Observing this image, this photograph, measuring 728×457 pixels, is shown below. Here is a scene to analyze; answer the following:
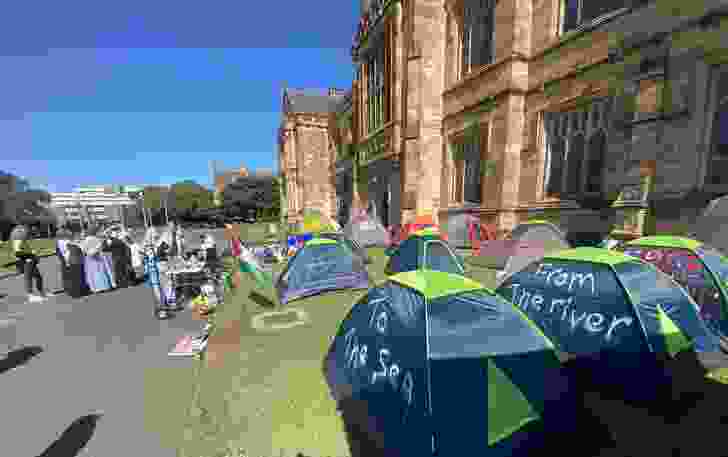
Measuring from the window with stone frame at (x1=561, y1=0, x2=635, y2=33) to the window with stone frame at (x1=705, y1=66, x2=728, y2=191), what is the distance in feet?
11.2

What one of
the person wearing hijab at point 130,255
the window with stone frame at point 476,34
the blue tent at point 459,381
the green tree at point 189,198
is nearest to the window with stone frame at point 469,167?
the window with stone frame at point 476,34

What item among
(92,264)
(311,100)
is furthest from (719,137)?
(311,100)

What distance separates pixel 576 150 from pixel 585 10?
4.92 meters

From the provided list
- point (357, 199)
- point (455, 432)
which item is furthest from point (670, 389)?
point (357, 199)

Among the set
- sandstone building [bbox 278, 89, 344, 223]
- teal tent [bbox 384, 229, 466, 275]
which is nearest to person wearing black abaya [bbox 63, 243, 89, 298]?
teal tent [bbox 384, 229, 466, 275]

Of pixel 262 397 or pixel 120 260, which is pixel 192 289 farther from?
pixel 262 397

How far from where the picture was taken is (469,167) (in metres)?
15.1

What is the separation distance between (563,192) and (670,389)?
9390 mm

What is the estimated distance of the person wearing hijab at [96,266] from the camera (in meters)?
8.47

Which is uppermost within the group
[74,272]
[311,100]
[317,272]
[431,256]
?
[311,100]

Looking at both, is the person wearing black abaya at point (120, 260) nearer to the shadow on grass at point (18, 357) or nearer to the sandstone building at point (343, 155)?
the shadow on grass at point (18, 357)

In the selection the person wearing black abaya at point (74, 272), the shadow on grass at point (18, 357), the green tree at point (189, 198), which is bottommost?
the shadow on grass at point (18, 357)

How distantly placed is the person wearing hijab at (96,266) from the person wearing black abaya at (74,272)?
0.14 meters

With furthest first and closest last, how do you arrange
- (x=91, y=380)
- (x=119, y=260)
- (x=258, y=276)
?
(x=119, y=260), (x=258, y=276), (x=91, y=380)
